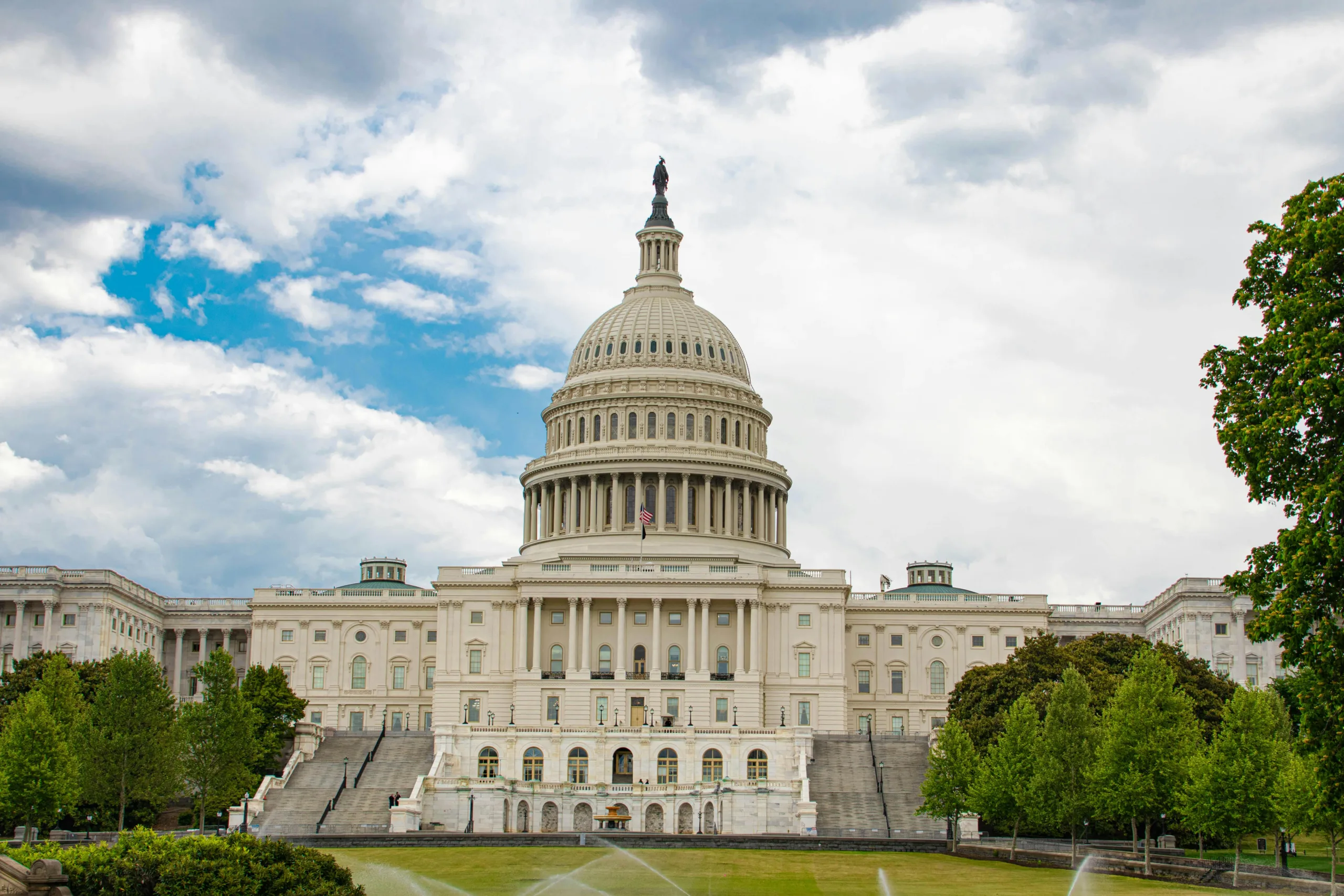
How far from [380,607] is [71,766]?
66388 mm

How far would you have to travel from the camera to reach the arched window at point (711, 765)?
354 ft

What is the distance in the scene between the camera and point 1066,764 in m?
78.9

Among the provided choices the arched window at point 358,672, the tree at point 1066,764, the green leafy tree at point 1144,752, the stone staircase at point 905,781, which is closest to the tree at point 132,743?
the stone staircase at point 905,781

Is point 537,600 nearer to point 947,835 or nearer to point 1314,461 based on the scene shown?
point 947,835

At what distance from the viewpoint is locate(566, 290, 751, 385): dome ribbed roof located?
15362 centimetres

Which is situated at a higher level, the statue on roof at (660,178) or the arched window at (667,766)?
the statue on roof at (660,178)

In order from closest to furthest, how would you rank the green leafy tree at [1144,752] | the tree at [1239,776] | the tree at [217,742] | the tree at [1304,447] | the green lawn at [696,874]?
the tree at [1304,447]
the green lawn at [696,874]
the tree at [1239,776]
the green leafy tree at [1144,752]
the tree at [217,742]

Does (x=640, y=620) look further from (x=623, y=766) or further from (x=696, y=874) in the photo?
(x=696, y=874)

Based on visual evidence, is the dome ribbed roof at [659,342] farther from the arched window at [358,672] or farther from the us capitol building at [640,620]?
the arched window at [358,672]

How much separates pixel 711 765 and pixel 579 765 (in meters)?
8.29

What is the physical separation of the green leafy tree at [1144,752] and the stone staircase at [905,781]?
1948cm

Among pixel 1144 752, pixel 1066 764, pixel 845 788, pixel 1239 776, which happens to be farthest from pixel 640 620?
pixel 1239 776

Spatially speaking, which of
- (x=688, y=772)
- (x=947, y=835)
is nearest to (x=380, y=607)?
(x=688, y=772)

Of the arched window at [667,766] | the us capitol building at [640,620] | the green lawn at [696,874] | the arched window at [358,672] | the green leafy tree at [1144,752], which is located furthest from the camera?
the arched window at [358,672]
